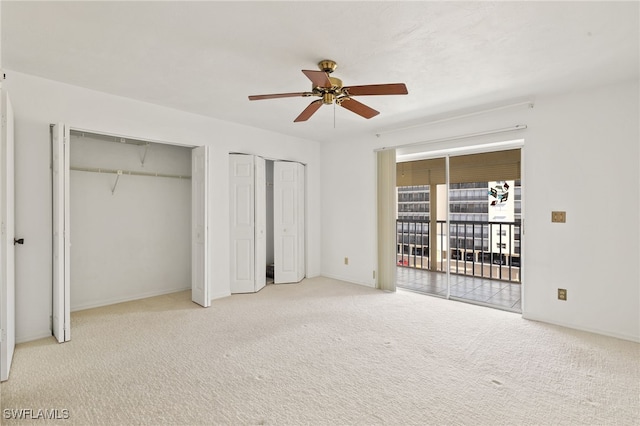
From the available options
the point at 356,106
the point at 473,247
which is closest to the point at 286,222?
the point at 356,106

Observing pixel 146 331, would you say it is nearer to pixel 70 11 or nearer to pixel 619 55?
pixel 70 11

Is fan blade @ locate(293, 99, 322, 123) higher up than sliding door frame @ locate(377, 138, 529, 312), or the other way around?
fan blade @ locate(293, 99, 322, 123)

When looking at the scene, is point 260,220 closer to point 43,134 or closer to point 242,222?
point 242,222

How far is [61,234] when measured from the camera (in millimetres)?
2945

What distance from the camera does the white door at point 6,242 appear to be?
2293mm

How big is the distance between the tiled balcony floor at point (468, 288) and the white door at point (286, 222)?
1.83m

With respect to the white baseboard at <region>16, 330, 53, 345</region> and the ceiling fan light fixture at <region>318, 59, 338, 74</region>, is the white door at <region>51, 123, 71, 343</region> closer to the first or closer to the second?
the white baseboard at <region>16, 330, 53, 345</region>

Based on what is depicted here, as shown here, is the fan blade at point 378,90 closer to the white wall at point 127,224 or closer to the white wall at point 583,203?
the white wall at point 583,203

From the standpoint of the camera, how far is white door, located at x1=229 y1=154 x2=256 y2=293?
183 inches

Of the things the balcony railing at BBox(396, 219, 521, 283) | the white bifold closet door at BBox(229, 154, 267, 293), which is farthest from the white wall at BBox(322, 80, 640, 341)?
the white bifold closet door at BBox(229, 154, 267, 293)

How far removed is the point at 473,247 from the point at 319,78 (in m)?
4.22

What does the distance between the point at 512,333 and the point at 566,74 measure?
2.55 m

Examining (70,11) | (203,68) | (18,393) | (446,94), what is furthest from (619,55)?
(18,393)

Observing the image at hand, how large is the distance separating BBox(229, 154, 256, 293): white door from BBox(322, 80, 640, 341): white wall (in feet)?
10.2
